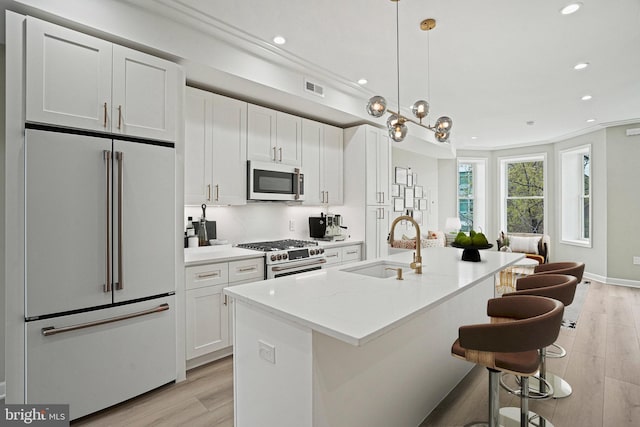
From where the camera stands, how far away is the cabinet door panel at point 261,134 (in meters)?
3.50

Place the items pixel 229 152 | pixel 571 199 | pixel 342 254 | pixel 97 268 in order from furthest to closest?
pixel 571 199 < pixel 342 254 < pixel 229 152 < pixel 97 268

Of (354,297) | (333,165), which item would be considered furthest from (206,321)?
(333,165)

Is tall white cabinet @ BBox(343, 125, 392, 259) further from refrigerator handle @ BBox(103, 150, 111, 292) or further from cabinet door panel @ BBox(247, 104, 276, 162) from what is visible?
refrigerator handle @ BBox(103, 150, 111, 292)

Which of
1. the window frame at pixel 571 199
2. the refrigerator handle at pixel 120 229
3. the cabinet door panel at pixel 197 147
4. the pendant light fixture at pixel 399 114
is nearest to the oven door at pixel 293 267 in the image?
the cabinet door panel at pixel 197 147

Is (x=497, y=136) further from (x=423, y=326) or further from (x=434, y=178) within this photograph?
(x=423, y=326)

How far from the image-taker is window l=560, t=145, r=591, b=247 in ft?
21.3

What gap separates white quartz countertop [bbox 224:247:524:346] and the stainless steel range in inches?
44.0

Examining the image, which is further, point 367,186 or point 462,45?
point 367,186

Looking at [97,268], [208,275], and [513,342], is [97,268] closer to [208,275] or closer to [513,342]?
[208,275]

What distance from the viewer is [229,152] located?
3322 millimetres

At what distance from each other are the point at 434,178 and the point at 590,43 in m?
4.93

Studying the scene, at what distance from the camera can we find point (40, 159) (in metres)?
1.93

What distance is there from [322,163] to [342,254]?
121 cm

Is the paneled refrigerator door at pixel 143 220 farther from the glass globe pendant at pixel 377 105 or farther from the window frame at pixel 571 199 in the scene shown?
the window frame at pixel 571 199
